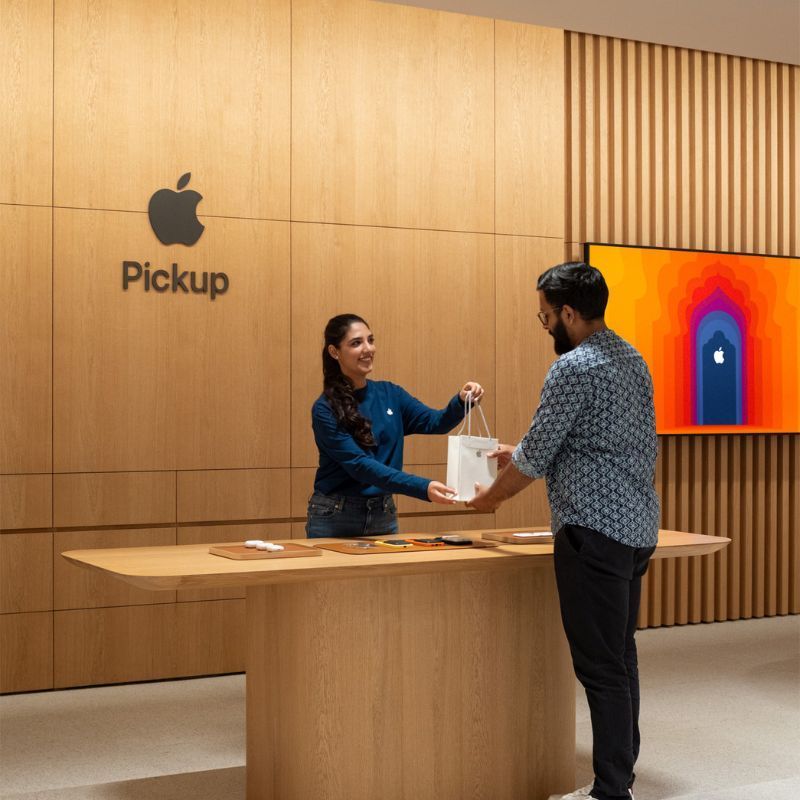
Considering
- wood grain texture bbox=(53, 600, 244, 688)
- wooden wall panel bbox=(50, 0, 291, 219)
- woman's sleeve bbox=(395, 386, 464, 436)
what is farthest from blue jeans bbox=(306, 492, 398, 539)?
wooden wall panel bbox=(50, 0, 291, 219)

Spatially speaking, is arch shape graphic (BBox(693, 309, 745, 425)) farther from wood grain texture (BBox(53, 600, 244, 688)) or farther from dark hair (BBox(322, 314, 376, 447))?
dark hair (BBox(322, 314, 376, 447))

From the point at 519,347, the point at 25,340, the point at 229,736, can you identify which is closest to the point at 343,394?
the point at 229,736

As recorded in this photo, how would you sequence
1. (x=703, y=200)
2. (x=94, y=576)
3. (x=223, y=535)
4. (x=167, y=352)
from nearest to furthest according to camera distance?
(x=94, y=576) < (x=167, y=352) < (x=223, y=535) < (x=703, y=200)

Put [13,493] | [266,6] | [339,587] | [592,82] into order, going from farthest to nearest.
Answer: [592,82]
[266,6]
[13,493]
[339,587]

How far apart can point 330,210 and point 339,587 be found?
2.99 metres

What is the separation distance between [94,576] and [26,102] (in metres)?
2.43

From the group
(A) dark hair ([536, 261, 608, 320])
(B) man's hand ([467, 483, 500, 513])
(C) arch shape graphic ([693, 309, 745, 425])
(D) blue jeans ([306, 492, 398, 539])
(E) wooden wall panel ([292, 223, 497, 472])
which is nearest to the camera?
(A) dark hair ([536, 261, 608, 320])

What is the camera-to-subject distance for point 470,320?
20.9 ft

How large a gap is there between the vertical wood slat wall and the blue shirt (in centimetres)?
266

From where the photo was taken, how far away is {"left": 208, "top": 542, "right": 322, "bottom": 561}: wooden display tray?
3.52m

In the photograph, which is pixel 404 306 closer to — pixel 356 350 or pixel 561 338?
pixel 356 350

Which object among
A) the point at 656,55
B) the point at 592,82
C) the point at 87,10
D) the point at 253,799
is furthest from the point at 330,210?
the point at 253,799

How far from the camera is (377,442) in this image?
4352 millimetres

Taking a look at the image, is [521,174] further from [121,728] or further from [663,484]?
[121,728]
